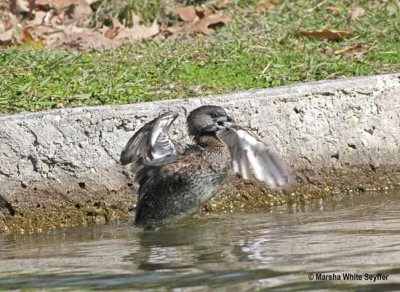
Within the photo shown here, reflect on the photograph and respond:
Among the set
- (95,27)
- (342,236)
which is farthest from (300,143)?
(95,27)

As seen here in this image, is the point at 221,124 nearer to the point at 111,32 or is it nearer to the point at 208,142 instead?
the point at 208,142

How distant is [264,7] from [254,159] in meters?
3.94

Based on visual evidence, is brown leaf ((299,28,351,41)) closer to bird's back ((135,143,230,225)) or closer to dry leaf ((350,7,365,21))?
dry leaf ((350,7,365,21))

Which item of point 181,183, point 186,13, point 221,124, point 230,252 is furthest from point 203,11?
point 230,252

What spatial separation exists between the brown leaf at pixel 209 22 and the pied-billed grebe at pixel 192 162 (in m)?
2.65

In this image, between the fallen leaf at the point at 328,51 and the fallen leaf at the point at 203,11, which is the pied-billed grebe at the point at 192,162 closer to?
the fallen leaf at the point at 328,51

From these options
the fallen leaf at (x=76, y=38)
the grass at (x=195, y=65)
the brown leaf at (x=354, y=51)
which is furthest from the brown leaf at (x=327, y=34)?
the fallen leaf at (x=76, y=38)

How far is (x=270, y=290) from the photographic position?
17.0 ft

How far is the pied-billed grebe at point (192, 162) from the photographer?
735 cm

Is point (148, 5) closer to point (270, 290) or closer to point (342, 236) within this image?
point (342, 236)

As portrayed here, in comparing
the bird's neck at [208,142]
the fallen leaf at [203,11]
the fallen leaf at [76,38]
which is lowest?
the bird's neck at [208,142]

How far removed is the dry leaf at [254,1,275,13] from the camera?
36.3ft

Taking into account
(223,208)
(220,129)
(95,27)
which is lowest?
(223,208)

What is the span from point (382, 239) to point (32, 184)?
87.7 inches
